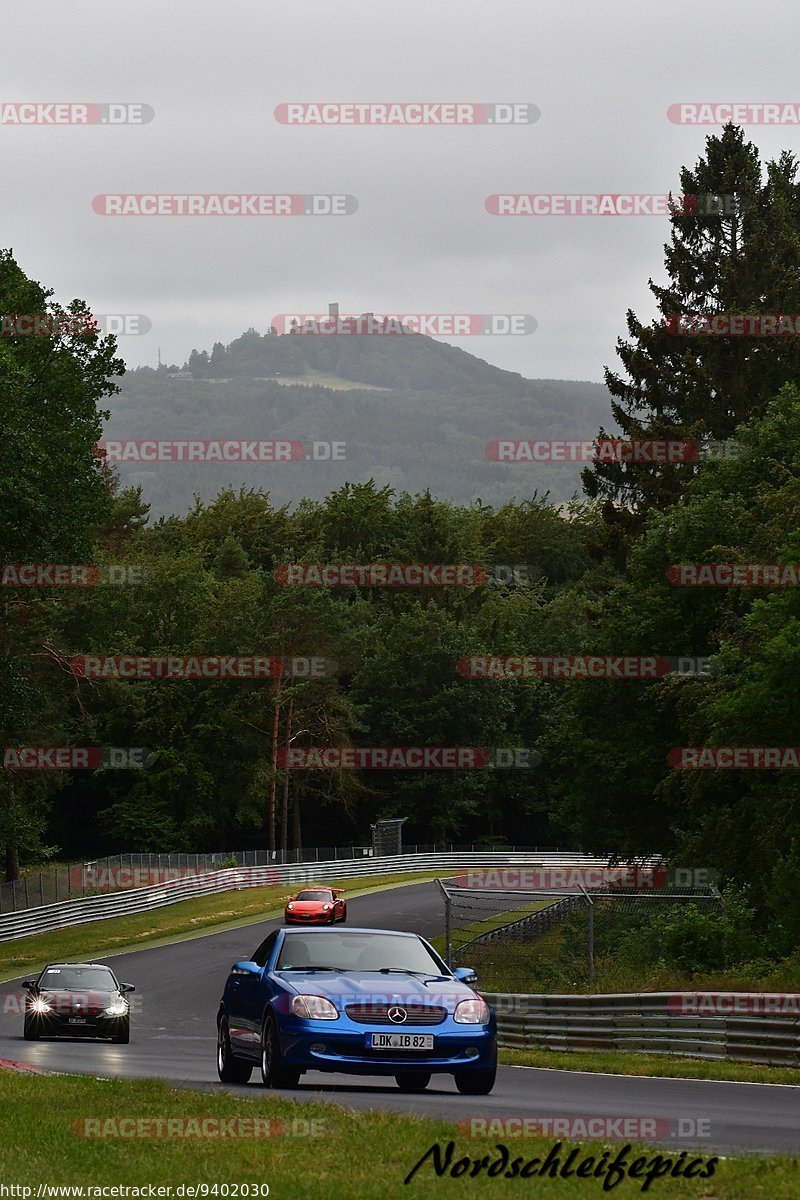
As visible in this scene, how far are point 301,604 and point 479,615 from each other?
21.9 m

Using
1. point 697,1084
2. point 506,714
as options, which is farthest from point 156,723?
Result: point 697,1084

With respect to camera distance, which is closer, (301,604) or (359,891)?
(359,891)

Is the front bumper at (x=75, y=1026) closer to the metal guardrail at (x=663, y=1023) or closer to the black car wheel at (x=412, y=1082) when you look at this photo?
the metal guardrail at (x=663, y=1023)

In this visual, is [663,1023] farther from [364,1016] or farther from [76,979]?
[76,979]

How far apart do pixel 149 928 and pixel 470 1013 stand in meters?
45.4

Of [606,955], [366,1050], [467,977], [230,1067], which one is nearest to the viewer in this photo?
[366,1050]

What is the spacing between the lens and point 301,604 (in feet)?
301

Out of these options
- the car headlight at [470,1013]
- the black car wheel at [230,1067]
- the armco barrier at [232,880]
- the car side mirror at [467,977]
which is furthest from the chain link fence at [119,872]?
the car headlight at [470,1013]

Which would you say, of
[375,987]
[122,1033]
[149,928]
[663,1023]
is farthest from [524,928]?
[149,928]

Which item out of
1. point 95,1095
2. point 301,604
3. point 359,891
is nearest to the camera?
point 95,1095

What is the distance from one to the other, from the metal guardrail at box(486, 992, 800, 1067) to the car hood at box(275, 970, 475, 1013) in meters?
4.70

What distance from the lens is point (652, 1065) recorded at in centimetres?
1834

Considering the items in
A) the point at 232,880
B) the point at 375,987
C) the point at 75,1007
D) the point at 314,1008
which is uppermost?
the point at 375,987

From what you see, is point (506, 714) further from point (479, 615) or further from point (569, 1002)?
point (569, 1002)
